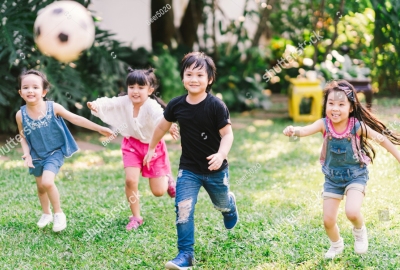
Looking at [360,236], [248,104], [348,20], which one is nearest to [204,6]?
[248,104]

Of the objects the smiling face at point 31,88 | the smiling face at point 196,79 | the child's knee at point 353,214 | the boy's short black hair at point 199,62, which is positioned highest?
the boy's short black hair at point 199,62

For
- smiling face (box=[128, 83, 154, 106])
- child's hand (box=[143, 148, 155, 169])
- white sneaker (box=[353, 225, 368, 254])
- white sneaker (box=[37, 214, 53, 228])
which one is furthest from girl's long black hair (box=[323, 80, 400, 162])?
white sneaker (box=[37, 214, 53, 228])

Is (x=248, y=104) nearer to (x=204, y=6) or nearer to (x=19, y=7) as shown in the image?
(x=204, y=6)

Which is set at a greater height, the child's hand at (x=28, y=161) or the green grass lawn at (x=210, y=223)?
the child's hand at (x=28, y=161)

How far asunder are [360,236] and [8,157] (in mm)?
4343

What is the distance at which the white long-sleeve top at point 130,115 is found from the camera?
3.99 metres

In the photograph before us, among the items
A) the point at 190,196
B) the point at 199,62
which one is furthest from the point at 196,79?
the point at 190,196

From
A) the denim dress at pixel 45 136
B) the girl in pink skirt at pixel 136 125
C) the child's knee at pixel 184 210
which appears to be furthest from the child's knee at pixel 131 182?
the child's knee at pixel 184 210

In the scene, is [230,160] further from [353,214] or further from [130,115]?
[353,214]

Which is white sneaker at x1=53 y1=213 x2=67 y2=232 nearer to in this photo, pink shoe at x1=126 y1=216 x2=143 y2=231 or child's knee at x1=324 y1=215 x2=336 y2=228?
pink shoe at x1=126 y1=216 x2=143 y2=231

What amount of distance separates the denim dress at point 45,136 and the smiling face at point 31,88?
0.44ft

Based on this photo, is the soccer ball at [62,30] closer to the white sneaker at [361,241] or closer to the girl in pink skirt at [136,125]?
the girl in pink skirt at [136,125]

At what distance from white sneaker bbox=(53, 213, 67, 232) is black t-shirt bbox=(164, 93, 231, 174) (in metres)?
1.07

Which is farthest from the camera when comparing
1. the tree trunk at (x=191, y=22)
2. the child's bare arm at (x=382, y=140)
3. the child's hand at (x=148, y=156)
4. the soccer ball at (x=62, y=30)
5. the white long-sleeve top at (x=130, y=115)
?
the tree trunk at (x=191, y=22)
